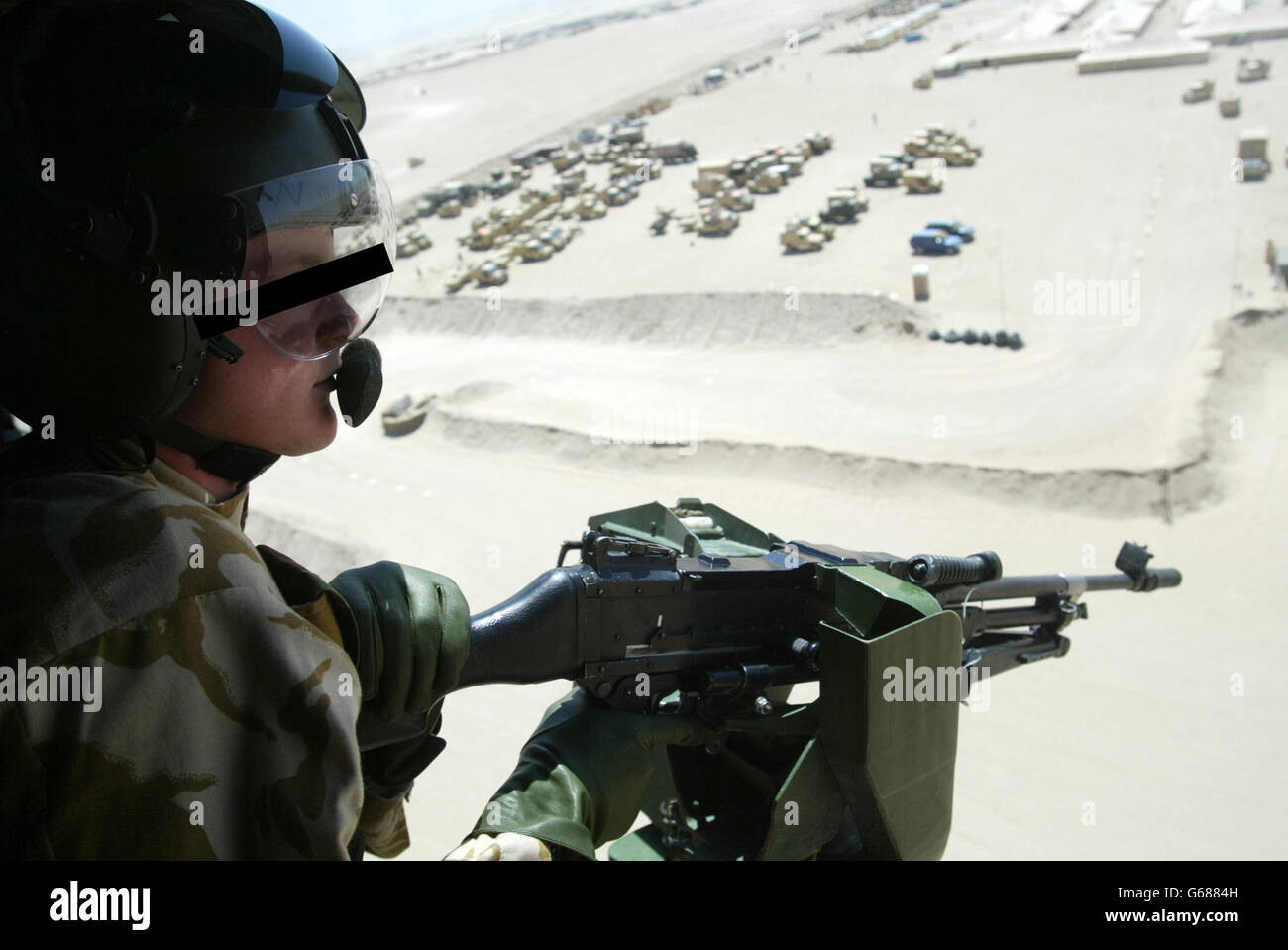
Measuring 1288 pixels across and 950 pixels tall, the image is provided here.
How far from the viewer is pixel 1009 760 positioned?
7262 mm

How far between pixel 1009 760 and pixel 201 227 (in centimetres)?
682

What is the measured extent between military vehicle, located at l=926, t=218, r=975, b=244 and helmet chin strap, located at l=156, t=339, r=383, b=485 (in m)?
22.4

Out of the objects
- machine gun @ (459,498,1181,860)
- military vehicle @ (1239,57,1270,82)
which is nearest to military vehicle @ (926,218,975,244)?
military vehicle @ (1239,57,1270,82)

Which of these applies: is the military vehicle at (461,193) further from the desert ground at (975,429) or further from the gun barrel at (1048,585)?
the gun barrel at (1048,585)

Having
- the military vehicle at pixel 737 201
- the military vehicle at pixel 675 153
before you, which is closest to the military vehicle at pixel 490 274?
the military vehicle at pixel 737 201

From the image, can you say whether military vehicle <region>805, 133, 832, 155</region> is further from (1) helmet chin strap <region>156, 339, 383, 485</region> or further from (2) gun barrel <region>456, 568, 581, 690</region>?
(1) helmet chin strap <region>156, 339, 383, 485</region>

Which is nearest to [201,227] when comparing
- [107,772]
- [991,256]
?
[107,772]

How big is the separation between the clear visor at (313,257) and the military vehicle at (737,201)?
26.6 meters

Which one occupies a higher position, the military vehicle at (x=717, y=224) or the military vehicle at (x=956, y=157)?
the military vehicle at (x=956, y=157)

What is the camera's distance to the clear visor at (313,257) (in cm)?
204

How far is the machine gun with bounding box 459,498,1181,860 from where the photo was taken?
3.25 m

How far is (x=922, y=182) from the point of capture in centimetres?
2664

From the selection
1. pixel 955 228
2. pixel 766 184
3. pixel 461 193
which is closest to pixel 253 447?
pixel 955 228

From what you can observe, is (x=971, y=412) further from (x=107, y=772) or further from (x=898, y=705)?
(x=107, y=772)
